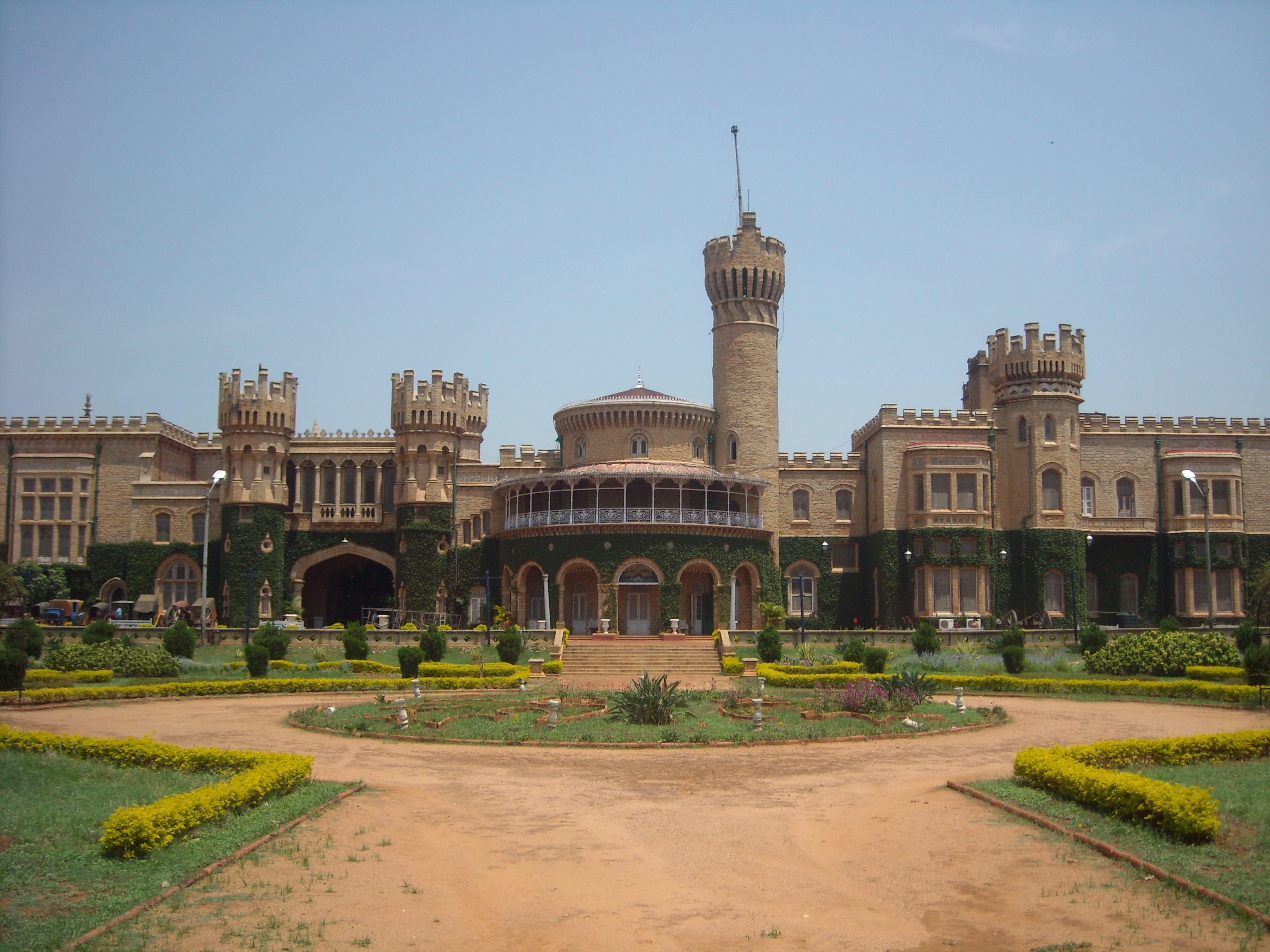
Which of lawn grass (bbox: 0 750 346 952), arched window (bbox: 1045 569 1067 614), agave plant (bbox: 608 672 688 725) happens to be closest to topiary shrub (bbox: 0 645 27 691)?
lawn grass (bbox: 0 750 346 952)

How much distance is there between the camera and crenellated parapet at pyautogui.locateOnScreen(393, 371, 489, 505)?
52.9 metres

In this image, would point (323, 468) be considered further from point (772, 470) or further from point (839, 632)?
point (839, 632)

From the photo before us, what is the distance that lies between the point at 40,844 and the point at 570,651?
29.7 meters

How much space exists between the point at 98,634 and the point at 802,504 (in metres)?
31.1

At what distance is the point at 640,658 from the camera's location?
132ft

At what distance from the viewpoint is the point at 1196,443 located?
2149 inches

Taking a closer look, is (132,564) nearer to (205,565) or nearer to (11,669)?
(205,565)

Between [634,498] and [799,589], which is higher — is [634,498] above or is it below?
above

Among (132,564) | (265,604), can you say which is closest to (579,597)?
(265,604)

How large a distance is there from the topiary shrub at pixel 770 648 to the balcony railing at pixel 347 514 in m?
23.1

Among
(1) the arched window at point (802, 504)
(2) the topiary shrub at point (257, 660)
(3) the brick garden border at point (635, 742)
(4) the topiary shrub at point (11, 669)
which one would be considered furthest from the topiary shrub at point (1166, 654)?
(4) the topiary shrub at point (11, 669)

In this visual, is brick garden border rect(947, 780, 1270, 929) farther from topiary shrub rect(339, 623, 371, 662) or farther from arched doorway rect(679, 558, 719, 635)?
arched doorway rect(679, 558, 719, 635)

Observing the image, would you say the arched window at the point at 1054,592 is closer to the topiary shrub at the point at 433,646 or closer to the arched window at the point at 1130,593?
the arched window at the point at 1130,593

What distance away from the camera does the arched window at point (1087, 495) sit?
5362 centimetres
